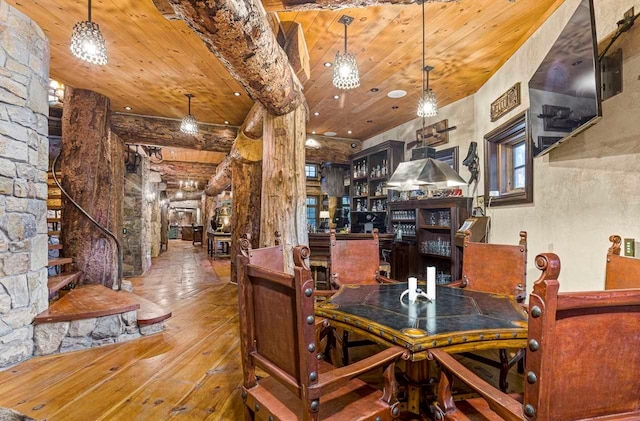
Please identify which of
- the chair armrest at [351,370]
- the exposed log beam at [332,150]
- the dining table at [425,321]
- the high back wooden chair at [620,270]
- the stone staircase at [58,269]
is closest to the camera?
the chair armrest at [351,370]

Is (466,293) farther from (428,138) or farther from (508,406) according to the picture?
(428,138)

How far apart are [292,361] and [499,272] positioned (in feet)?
6.12

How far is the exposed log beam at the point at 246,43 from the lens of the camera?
136cm

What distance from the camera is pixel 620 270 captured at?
60.9 inches

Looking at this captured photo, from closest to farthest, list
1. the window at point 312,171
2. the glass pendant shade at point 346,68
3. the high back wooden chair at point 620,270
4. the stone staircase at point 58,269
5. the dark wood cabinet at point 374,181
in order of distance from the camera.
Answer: the high back wooden chair at point 620,270 < the glass pendant shade at point 346,68 < the stone staircase at point 58,269 < the dark wood cabinet at point 374,181 < the window at point 312,171

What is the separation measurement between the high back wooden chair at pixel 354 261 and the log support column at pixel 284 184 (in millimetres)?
326

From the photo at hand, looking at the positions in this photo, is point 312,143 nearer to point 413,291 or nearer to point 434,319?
point 413,291

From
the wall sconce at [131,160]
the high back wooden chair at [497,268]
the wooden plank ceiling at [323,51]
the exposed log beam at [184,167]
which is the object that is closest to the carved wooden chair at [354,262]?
the high back wooden chair at [497,268]

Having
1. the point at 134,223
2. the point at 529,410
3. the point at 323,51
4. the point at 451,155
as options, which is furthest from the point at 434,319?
the point at 134,223

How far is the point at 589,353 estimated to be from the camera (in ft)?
2.65

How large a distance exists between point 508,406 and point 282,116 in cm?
240

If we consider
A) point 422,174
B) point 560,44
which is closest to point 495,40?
point 560,44

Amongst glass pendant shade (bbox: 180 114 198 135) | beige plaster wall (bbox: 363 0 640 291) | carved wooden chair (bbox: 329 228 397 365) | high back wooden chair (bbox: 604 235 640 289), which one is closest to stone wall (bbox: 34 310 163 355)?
carved wooden chair (bbox: 329 228 397 365)

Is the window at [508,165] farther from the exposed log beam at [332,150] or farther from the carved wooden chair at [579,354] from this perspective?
the exposed log beam at [332,150]
